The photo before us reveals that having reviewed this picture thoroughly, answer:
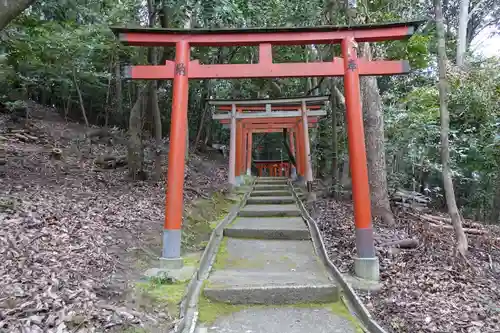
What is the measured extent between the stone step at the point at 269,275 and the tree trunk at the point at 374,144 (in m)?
1.70

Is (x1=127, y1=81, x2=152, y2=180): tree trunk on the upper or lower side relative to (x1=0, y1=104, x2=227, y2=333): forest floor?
upper

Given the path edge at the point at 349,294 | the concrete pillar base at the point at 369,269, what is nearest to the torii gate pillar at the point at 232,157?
the path edge at the point at 349,294

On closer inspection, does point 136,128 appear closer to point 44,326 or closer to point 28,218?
point 28,218

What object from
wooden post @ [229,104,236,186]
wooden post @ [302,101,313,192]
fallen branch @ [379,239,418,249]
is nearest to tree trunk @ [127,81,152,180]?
wooden post @ [229,104,236,186]

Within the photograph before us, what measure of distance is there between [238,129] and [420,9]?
7.39 metres

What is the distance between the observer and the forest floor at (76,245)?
10.8 feet

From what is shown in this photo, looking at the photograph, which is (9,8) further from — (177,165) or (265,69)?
(265,69)

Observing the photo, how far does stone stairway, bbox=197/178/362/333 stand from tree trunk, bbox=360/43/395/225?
4.95 ft

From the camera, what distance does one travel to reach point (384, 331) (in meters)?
3.49

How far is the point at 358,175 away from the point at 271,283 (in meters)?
1.83

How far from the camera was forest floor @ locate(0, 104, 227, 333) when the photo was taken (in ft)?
10.8

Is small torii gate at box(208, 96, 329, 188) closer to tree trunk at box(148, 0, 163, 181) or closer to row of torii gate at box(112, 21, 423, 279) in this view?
tree trunk at box(148, 0, 163, 181)

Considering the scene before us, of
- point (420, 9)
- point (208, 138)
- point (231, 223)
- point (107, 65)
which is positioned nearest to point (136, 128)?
point (231, 223)

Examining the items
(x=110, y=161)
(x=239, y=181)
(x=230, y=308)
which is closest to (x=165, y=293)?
(x=230, y=308)
